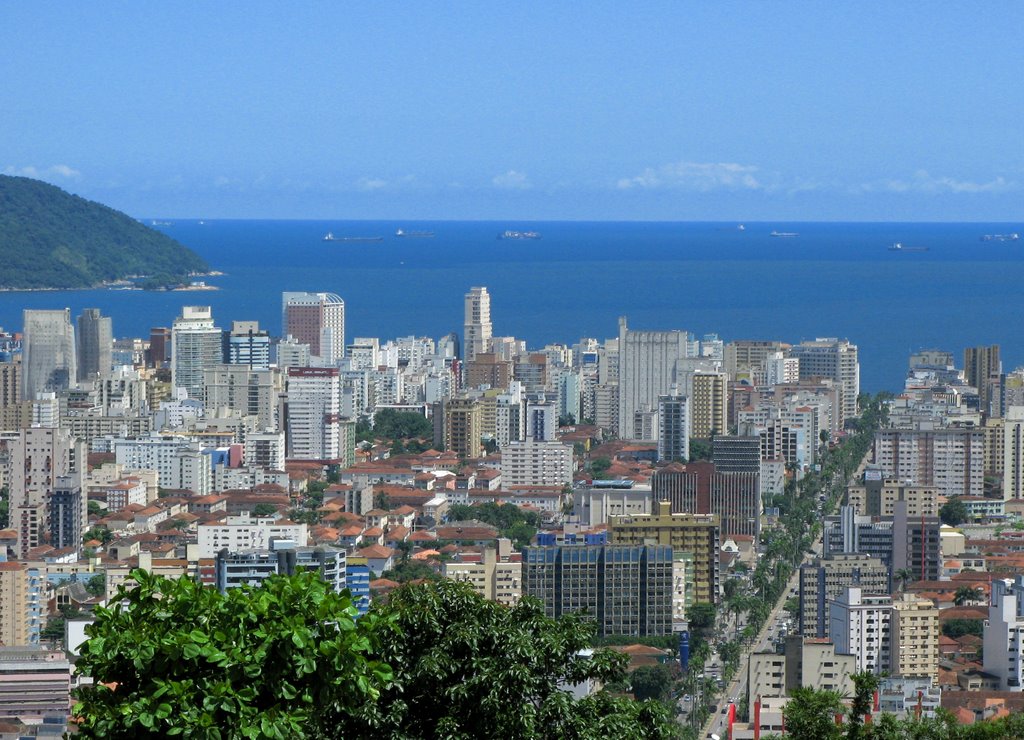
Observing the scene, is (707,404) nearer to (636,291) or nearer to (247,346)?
(247,346)

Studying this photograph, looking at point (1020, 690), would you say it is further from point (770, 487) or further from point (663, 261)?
point (663, 261)

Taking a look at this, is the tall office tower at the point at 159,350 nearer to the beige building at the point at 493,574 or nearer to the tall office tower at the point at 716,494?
the tall office tower at the point at 716,494

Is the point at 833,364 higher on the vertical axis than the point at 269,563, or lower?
higher

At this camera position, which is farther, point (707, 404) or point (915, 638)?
point (707, 404)

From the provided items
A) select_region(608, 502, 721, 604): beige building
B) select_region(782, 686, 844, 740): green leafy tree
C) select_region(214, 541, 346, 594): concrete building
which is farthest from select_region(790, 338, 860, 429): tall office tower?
select_region(782, 686, 844, 740): green leafy tree

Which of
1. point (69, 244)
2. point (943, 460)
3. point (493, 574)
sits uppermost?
point (69, 244)

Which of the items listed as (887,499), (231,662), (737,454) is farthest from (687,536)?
(231,662)

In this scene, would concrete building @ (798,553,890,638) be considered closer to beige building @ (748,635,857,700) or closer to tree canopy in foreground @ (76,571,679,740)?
beige building @ (748,635,857,700)

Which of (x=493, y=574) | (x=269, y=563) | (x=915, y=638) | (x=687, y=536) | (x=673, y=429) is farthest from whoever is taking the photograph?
(x=673, y=429)
